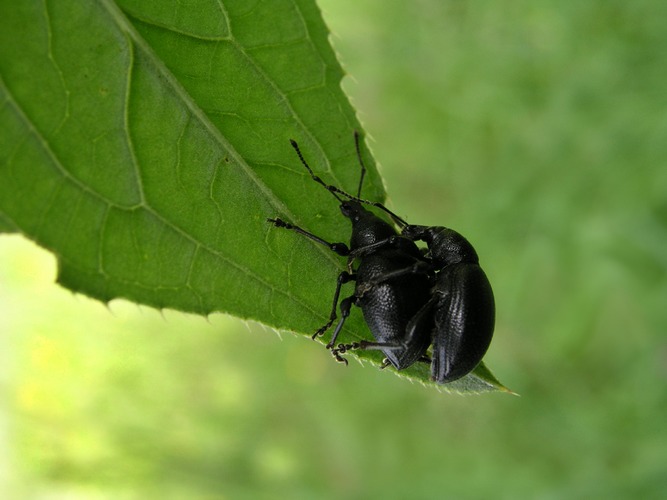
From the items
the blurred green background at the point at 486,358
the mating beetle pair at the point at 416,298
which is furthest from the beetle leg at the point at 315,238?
the blurred green background at the point at 486,358

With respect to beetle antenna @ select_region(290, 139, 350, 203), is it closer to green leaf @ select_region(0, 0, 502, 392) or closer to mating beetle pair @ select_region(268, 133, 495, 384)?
green leaf @ select_region(0, 0, 502, 392)

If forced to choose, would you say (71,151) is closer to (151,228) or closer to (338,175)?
(151,228)

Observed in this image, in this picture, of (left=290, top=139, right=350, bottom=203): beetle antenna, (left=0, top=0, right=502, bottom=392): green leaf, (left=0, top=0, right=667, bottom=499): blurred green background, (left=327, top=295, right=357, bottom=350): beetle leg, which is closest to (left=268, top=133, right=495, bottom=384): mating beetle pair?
(left=327, top=295, right=357, bottom=350): beetle leg

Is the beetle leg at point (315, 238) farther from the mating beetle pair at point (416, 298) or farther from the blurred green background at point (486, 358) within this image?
the blurred green background at point (486, 358)

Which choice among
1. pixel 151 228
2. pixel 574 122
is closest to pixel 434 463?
pixel 574 122

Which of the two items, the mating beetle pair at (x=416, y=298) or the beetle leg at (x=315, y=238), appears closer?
the beetle leg at (x=315, y=238)
